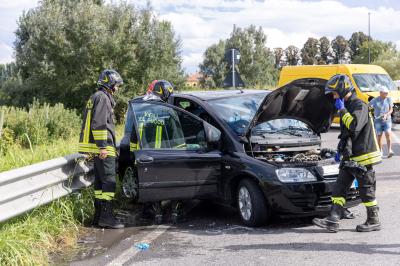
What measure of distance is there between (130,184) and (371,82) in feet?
41.3

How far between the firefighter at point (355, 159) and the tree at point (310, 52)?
86.0m

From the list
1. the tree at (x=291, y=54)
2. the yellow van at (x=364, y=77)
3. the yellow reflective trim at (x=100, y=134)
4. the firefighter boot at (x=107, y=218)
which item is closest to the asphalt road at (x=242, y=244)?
the firefighter boot at (x=107, y=218)

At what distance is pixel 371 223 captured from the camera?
5668mm

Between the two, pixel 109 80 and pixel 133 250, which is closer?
pixel 133 250

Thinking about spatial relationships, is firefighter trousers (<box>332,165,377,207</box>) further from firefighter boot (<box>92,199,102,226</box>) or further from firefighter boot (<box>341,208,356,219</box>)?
firefighter boot (<box>92,199,102,226</box>)

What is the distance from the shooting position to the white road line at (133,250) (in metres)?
4.95

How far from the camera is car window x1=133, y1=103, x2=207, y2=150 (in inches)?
257

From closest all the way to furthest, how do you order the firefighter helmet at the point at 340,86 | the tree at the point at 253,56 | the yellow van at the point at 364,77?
1. the firefighter helmet at the point at 340,86
2. the yellow van at the point at 364,77
3. the tree at the point at 253,56

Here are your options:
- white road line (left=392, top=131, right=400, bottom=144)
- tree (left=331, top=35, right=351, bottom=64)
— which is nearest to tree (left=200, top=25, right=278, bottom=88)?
white road line (left=392, top=131, right=400, bottom=144)

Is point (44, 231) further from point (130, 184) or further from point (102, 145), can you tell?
point (130, 184)

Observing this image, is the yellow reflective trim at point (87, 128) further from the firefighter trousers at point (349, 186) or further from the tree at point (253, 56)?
the tree at point (253, 56)

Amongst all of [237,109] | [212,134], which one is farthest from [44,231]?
[237,109]

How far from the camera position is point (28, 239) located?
4.87 m

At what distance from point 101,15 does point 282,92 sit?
16.4 meters
